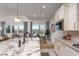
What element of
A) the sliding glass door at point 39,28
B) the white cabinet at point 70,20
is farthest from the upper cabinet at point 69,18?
the sliding glass door at point 39,28

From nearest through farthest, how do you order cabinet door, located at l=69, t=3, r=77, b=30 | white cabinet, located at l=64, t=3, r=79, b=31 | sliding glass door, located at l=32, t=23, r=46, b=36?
sliding glass door, located at l=32, t=23, r=46, b=36 → cabinet door, located at l=69, t=3, r=77, b=30 → white cabinet, located at l=64, t=3, r=79, b=31

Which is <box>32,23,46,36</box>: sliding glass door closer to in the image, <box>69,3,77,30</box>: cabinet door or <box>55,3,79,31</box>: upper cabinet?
<box>55,3,79,31</box>: upper cabinet

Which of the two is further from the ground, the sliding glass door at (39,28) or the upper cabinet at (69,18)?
the upper cabinet at (69,18)

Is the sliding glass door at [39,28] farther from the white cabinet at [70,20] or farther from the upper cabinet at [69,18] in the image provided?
the white cabinet at [70,20]

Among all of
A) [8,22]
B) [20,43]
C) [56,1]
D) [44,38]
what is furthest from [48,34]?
[56,1]

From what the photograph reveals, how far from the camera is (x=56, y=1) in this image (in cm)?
163

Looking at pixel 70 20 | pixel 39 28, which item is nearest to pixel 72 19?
pixel 70 20

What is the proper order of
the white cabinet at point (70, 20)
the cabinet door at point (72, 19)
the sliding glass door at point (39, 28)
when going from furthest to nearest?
the white cabinet at point (70, 20)
the cabinet door at point (72, 19)
the sliding glass door at point (39, 28)

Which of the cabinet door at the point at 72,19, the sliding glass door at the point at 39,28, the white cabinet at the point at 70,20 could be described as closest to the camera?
the sliding glass door at the point at 39,28

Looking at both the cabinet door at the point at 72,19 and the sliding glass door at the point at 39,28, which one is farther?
the cabinet door at the point at 72,19

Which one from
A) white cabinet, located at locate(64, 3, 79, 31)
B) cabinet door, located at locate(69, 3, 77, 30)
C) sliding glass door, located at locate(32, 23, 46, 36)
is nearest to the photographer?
sliding glass door, located at locate(32, 23, 46, 36)

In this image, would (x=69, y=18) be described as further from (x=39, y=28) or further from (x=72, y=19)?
(x=39, y=28)

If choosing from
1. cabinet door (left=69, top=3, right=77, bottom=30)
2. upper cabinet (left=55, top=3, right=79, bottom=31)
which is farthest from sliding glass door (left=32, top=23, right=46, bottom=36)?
cabinet door (left=69, top=3, right=77, bottom=30)

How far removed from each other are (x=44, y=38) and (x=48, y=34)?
0.44ft
